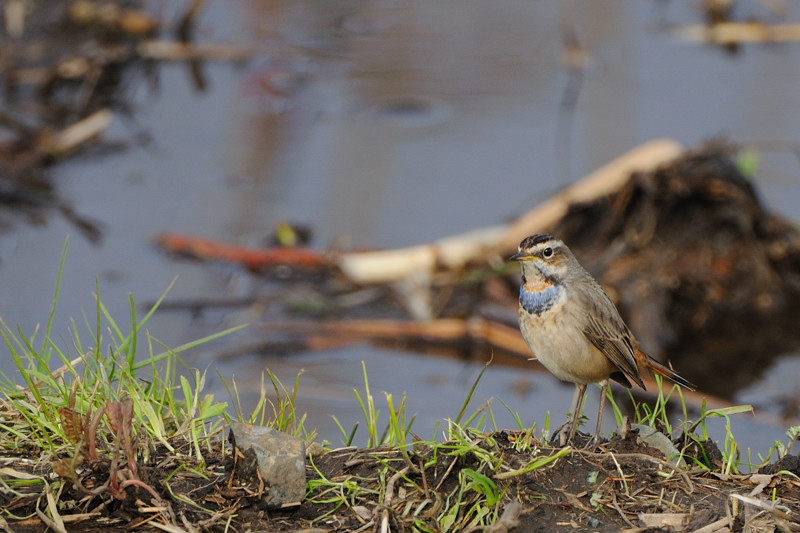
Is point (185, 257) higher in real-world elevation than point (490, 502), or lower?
lower

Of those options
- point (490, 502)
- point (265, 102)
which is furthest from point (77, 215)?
point (490, 502)

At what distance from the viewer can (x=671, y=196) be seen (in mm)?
8859

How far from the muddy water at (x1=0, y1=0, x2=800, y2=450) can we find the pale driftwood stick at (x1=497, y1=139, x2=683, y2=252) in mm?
671

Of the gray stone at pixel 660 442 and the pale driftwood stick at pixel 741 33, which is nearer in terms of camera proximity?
the gray stone at pixel 660 442

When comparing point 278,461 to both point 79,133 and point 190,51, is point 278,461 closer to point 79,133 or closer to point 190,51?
point 79,133

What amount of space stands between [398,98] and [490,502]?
8534 millimetres

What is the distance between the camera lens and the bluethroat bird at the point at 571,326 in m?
5.04

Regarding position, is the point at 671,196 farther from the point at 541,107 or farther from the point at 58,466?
the point at 58,466

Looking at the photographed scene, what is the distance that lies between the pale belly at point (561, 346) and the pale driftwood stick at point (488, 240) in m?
3.66

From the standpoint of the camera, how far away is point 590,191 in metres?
9.12

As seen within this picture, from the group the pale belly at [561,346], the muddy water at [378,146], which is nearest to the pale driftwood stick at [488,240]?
the muddy water at [378,146]

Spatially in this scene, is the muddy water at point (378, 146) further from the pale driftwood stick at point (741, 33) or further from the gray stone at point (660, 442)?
the gray stone at point (660, 442)

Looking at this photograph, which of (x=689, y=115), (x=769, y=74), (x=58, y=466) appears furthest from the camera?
(x=769, y=74)

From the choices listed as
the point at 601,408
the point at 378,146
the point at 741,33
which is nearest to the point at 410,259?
the point at 378,146
